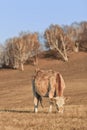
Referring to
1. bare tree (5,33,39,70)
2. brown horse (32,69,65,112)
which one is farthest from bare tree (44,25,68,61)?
brown horse (32,69,65,112)

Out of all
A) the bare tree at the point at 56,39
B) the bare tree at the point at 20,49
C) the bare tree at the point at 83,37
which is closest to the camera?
the bare tree at the point at 20,49

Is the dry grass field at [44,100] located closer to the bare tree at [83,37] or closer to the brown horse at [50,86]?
the brown horse at [50,86]

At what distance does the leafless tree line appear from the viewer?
95.3 m

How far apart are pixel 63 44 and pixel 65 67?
11.4 m

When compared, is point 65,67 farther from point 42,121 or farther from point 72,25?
point 42,121

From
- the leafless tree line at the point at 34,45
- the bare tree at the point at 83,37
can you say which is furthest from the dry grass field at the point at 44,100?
the bare tree at the point at 83,37

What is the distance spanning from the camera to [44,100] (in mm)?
38688

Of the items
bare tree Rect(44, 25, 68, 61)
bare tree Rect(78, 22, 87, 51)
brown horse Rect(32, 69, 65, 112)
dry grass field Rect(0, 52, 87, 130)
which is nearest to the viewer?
dry grass field Rect(0, 52, 87, 130)

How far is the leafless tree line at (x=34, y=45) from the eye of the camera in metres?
95.3

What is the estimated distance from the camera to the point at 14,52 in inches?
3789

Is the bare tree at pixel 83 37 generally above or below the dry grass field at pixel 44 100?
above

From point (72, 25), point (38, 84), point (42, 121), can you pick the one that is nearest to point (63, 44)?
point (72, 25)

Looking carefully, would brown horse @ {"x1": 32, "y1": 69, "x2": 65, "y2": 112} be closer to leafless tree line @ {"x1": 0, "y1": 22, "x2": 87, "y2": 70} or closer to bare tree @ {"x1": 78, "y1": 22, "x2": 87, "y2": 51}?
leafless tree line @ {"x1": 0, "y1": 22, "x2": 87, "y2": 70}

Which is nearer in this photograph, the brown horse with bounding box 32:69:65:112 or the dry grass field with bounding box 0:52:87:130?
the dry grass field with bounding box 0:52:87:130
